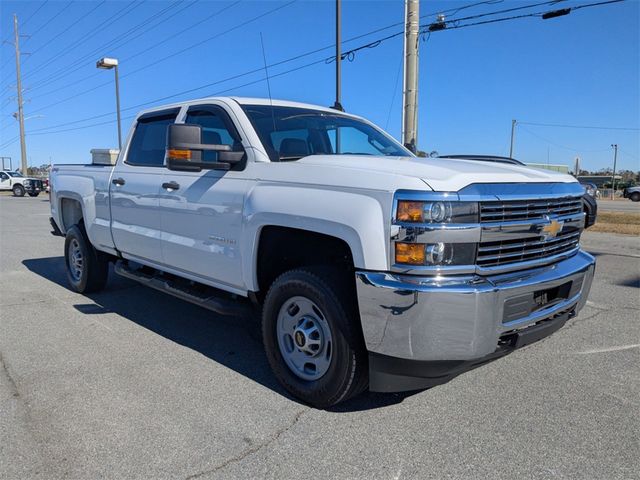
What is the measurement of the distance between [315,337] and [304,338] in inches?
2.8

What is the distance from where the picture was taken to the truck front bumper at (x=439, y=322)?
263 cm

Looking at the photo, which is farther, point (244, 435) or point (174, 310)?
point (174, 310)

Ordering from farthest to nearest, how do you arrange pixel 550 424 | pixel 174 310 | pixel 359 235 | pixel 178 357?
pixel 174 310 < pixel 178 357 < pixel 550 424 < pixel 359 235

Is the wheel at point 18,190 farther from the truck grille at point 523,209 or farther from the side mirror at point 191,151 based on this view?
the truck grille at point 523,209

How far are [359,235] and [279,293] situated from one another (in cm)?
83

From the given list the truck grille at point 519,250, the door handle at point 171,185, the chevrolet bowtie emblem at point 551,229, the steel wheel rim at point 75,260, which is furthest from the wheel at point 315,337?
the steel wheel rim at point 75,260

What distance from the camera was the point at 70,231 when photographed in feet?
20.6

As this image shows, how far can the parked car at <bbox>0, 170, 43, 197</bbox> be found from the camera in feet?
122

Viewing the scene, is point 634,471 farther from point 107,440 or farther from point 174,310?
point 174,310

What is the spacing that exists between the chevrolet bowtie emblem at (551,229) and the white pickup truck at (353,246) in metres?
0.01

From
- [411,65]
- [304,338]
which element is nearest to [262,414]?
[304,338]

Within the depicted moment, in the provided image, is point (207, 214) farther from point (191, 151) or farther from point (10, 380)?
point (10, 380)

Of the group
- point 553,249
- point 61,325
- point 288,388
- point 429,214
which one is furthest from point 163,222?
point 553,249

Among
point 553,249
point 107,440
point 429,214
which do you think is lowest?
point 107,440
